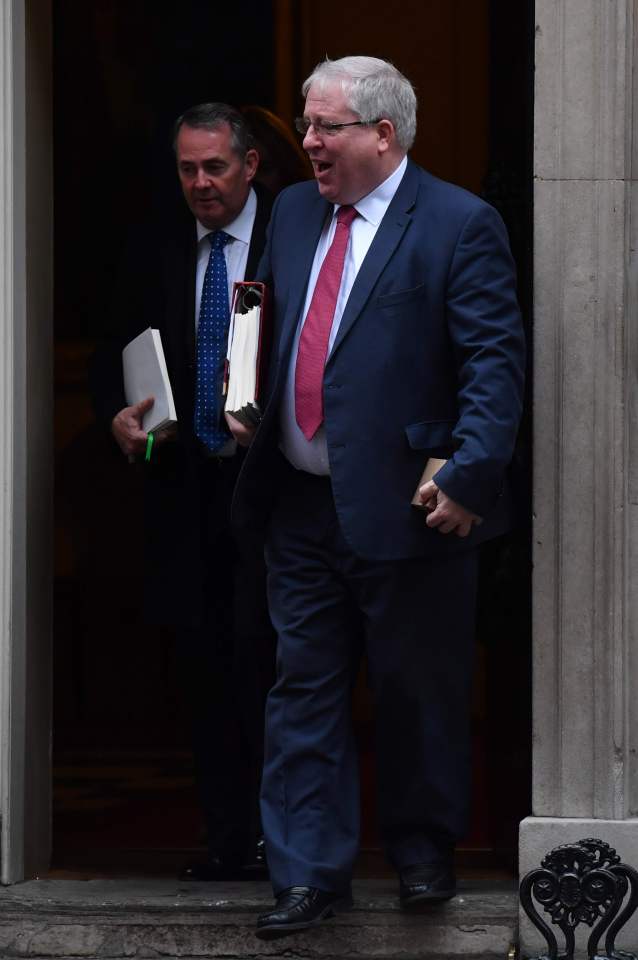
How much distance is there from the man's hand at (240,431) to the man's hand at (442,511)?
1.69 feet

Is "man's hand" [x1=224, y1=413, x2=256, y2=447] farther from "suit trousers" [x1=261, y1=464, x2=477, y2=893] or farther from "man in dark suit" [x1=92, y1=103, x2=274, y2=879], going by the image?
"man in dark suit" [x1=92, y1=103, x2=274, y2=879]

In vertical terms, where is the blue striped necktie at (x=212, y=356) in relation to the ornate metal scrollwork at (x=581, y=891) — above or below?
above

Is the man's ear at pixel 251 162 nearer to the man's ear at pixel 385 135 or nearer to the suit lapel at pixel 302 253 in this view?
the suit lapel at pixel 302 253

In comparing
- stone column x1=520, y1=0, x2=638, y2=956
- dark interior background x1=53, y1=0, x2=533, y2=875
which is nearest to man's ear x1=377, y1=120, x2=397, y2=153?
stone column x1=520, y1=0, x2=638, y2=956

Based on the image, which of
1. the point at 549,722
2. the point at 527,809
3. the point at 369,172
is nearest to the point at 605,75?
the point at 369,172

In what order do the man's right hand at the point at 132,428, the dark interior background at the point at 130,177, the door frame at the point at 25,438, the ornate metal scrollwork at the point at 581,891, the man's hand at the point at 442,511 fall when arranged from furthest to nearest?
the dark interior background at the point at 130,177
the man's right hand at the point at 132,428
the door frame at the point at 25,438
the man's hand at the point at 442,511
the ornate metal scrollwork at the point at 581,891

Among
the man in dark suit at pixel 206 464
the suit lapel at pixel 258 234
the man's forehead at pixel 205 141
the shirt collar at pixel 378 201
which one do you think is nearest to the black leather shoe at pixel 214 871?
the man in dark suit at pixel 206 464

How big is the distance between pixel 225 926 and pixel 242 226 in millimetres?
1902

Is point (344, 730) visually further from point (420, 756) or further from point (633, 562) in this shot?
point (633, 562)

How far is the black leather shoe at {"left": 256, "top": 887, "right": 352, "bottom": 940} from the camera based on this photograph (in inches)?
192

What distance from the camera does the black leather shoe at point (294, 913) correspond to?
488 centimetres

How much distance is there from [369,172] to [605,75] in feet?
2.09

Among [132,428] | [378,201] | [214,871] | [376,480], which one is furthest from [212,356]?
[214,871]

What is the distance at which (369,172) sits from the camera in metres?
5.07
